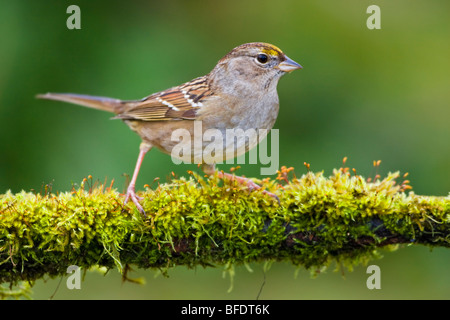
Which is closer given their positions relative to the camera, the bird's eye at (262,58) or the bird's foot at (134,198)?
the bird's foot at (134,198)

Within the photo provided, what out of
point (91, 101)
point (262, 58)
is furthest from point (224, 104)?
point (91, 101)

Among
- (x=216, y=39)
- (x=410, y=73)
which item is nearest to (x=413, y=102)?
(x=410, y=73)

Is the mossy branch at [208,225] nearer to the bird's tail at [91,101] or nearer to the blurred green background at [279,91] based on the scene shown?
the blurred green background at [279,91]

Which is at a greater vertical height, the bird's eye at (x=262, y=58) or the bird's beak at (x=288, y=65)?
the bird's eye at (x=262, y=58)

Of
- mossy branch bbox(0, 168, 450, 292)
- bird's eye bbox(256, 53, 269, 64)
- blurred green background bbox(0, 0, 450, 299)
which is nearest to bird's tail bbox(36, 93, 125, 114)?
blurred green background bbox(0, 0, 450, 299)

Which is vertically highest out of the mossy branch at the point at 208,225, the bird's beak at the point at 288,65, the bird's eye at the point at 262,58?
the bird's eye at the point at 262,58

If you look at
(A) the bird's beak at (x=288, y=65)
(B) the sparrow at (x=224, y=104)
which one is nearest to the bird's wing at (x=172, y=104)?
(B) the sparrow at (x=224, y=104)

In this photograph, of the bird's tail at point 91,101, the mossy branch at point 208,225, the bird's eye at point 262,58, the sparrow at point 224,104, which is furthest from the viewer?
the bird's tail at point 91,101

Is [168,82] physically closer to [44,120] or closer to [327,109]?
[44,120]
